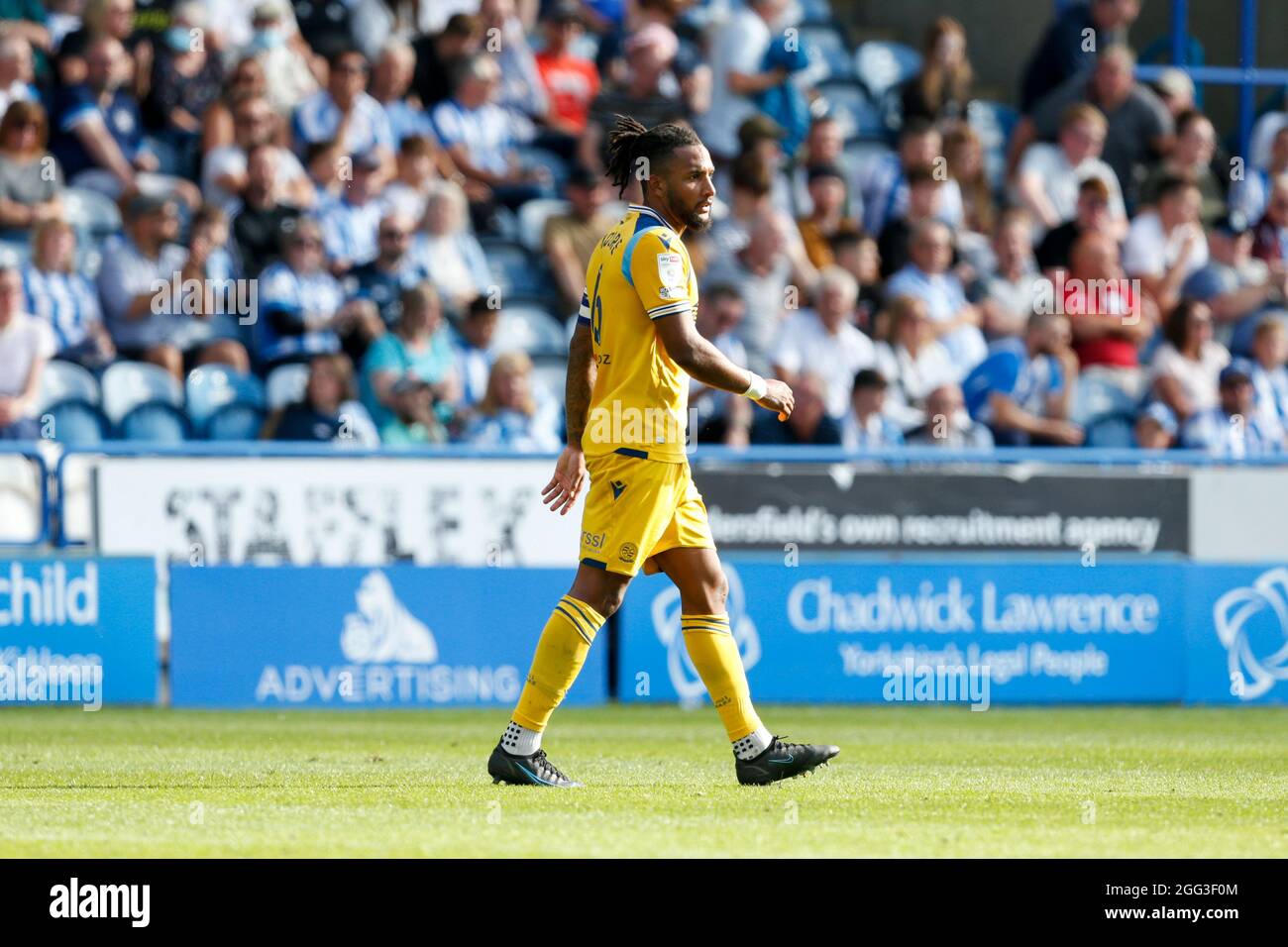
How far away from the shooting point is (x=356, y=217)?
14.7 meters

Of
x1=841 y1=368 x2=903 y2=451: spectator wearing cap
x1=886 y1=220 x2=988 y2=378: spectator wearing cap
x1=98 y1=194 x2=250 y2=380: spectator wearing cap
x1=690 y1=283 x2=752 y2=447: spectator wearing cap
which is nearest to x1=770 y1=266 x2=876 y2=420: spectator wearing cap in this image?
x1=690 y1=283 x2=752 y2=447: spectator wearing cap

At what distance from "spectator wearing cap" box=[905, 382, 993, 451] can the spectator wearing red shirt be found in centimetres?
407

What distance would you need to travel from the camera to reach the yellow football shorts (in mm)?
7465

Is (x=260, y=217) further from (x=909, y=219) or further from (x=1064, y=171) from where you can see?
(x=1064, y=171)

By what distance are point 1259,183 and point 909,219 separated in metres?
4.14

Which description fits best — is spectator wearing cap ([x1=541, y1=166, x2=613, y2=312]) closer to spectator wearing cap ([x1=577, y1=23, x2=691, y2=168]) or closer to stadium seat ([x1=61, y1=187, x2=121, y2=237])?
spectator wearing cap ([x1=577, y1=23, x2=691, y2=168])

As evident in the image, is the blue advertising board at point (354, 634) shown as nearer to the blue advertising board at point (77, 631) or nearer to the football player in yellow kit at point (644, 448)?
the blue advertising board at point (77, 631)

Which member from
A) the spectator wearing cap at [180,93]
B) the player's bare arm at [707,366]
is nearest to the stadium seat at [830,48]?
the spectator wearing cap at [180,93]

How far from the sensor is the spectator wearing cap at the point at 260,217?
1413 centimetres

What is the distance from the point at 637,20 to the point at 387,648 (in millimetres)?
6304

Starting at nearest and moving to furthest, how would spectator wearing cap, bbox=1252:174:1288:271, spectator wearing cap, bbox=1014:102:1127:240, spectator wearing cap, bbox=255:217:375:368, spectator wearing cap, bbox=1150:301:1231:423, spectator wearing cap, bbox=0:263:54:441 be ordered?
1. spectator wearing cap, bbox=0:263:54:441
2. spectator wearing cap, bbox=255:217:375:368
3. spectator wearing cap, bbox=1150:301:1231:423
4. spectator wearing cap, bbox=1014:102:1127:240
5. spectator wearing cap, bbox=1252:174:1288:271

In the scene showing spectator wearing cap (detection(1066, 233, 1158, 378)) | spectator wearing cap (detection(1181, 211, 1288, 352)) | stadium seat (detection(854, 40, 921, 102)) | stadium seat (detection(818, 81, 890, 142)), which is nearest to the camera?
spectator wearing cap (detection(1066, 233, 1158, 378))

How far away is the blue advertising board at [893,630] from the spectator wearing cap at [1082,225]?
4.14 meters
